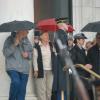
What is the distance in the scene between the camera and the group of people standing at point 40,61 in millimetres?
8586

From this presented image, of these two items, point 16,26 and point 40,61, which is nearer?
point 16,26

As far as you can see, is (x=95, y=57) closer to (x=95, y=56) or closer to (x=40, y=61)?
(x=95, y=56)

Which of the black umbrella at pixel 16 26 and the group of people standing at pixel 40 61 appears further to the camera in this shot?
the group of people standing at pixel 40 61

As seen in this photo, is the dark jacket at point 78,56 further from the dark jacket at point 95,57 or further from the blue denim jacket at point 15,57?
the blue denim jacket at point 15,57

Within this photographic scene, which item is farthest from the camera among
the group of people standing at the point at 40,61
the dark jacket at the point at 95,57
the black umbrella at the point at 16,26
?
the group of people standing at the point at 40,61

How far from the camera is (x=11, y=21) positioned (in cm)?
920

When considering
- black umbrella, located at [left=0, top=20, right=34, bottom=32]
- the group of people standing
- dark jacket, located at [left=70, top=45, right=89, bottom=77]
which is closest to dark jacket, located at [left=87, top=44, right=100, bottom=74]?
the group of people standing

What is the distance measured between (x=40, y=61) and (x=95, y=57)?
4.27ft

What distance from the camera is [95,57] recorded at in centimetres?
810

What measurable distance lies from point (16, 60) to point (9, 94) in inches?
26.5

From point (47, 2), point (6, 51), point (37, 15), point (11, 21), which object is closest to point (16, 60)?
point (6, 51)

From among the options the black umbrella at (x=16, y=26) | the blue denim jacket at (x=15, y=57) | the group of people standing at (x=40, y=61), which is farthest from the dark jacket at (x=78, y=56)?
the black umbrella at (x=16, y=26)

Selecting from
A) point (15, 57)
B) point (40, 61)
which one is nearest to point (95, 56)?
point (40, 61)

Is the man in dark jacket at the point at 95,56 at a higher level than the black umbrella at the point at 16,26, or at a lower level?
lower
